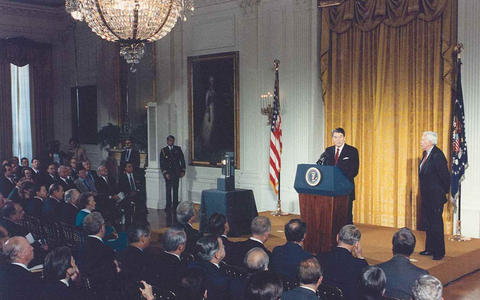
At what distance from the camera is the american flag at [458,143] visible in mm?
7457

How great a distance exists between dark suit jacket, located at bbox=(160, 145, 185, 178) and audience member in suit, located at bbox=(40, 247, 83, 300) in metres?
7.75

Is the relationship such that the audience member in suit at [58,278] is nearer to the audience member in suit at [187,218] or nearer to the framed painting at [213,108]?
the audience member in suit at [187,218]

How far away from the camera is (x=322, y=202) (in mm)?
6391

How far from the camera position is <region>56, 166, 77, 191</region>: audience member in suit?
9.24 metres

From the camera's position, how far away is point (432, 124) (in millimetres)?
8242

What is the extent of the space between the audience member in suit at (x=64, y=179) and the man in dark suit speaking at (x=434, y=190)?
5.84m

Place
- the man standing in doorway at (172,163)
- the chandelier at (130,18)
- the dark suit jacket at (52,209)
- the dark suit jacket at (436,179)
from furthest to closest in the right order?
the man standing in doorway at (172,163) → the dark suit jacket at (52,209) → the dark suit jacket at (436,179) → the chandelier at (130,18)

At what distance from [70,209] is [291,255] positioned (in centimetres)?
346

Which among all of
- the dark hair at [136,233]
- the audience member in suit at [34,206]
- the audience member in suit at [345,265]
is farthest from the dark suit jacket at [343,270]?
the audience member in suit at [34,206]

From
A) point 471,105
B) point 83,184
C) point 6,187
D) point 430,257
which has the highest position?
point 471,105

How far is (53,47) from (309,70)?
9.08 m

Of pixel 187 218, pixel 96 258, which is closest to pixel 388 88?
pixel 187 218

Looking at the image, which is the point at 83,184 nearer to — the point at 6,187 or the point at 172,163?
the point at 6,187

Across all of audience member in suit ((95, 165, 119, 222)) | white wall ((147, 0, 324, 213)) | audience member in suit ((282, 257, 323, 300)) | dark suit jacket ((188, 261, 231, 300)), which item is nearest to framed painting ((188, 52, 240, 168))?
white wall ((147, 0, 324, 213))
